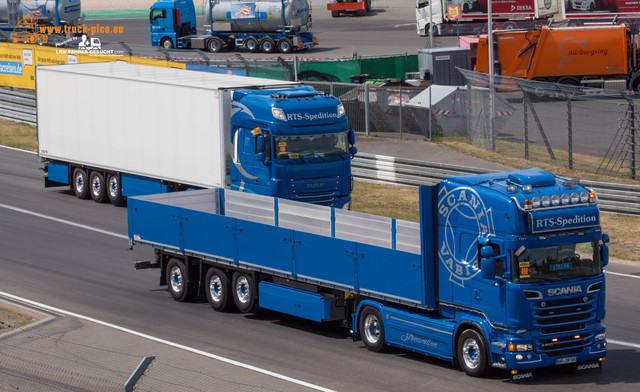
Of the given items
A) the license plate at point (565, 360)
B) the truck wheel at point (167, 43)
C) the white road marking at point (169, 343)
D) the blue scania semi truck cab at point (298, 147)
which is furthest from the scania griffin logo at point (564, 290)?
the truck wheel at point (167, 43)

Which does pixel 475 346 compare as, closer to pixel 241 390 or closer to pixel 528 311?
pixel 528 311

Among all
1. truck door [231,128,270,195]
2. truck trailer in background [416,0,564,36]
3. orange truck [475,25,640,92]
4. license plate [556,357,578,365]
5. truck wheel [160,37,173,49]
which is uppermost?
truck trailer in background [416,0,564,36]

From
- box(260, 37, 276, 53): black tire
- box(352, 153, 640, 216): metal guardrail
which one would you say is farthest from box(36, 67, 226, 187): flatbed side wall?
box(260, 37, 276, 53): black tire

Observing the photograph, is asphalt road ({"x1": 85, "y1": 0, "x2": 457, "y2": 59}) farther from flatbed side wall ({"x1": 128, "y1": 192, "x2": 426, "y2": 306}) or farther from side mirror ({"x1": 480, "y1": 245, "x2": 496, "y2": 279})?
side mirror ({"x1": 480, "y1": 245, "x2": 496, "y2": 279})

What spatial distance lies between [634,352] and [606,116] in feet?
70.9

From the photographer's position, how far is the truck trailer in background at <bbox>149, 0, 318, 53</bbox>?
59741mm

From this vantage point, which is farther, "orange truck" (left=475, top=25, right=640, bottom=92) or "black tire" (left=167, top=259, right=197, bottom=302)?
"orange truck" (left=475, top=25, right=640, bottom=92)

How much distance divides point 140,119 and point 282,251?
11579mm

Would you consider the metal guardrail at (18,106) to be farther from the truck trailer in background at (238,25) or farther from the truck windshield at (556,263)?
the truck windshield at (556,263)

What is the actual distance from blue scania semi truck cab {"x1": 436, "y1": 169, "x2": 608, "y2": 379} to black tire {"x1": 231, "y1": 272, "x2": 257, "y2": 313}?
4.66m

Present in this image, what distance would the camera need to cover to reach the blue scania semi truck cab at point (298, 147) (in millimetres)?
22062

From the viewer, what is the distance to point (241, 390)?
525 inches

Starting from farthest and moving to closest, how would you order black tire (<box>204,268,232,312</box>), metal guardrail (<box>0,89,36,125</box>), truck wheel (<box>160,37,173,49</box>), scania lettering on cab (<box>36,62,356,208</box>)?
truck wheel (<box>160,37,173,49</box>) → metal guardrail (<box>0,89,36,125</box>) → scania lettering on cab (<box>36,62,356,208</box>) → black tire (<box>204,268,232,312</box>)

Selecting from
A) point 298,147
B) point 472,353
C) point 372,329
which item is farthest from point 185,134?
point 472,353
